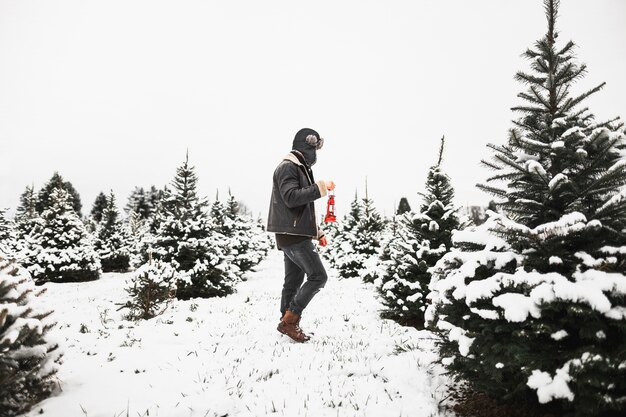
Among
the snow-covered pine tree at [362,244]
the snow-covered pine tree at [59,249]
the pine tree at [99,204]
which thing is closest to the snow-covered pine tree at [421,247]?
the snow-covered pine tree at [362,244]

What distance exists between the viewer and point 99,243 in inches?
906

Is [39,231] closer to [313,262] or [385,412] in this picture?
[313,262]

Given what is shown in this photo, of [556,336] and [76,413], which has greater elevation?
[556,336]

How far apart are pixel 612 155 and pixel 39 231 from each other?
65.2 ft

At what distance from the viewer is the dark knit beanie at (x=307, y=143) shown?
473 centimetres

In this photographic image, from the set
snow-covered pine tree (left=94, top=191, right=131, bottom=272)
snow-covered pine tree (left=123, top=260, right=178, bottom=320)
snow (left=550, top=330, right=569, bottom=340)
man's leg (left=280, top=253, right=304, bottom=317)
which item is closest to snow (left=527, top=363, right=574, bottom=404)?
snow (left=550, top=330, right=569, bottom=340)

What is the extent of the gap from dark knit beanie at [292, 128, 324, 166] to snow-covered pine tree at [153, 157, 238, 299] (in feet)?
21.3

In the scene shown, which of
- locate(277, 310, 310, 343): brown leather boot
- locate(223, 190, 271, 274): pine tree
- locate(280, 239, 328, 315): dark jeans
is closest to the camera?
locate(280, 239, 328, 315): dark jeans

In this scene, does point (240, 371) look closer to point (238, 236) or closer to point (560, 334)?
point (560, 334)

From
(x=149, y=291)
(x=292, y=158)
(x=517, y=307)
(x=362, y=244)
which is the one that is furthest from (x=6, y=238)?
(x=517, y=307)

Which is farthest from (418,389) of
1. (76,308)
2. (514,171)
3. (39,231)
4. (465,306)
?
(39,231)

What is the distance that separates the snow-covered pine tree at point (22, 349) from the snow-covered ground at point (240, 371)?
169 millimetres

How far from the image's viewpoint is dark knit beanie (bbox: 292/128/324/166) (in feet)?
15.5

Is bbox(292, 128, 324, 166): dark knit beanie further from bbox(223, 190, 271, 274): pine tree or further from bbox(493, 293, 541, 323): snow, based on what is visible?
bbox(223, 190, 271, 274): pine tree
